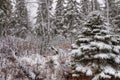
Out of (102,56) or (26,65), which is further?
(26,65)

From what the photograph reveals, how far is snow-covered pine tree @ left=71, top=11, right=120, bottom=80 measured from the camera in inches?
441

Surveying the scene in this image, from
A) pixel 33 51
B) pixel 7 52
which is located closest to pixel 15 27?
pixel 33 51

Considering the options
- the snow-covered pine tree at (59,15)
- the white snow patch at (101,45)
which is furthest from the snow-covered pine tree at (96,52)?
the snow-covered pine tree at (59,15)

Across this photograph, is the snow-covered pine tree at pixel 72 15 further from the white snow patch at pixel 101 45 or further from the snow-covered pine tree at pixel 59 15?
the white snow patch at pixel 101 45

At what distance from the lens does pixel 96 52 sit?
11625 mm

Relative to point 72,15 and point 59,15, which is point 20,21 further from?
point 72,15

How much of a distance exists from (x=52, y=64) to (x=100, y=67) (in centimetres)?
307

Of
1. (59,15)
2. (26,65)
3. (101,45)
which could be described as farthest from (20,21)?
(101,45)

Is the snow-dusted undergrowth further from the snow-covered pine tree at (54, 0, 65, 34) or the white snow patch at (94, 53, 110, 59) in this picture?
the snow-covered pine tree at (54, 0, 65, 34)

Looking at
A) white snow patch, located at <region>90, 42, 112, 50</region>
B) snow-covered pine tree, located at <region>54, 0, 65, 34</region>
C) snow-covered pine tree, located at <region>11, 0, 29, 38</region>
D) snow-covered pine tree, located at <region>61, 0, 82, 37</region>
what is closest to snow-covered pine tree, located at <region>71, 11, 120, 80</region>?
white snow patch, located at <region>90, 42, 112, 50</region>

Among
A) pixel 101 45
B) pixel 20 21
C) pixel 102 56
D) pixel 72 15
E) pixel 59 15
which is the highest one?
pixel 72 15

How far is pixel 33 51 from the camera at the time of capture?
15.3 m

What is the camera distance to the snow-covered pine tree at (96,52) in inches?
441

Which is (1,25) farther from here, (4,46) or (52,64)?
(52,64)
